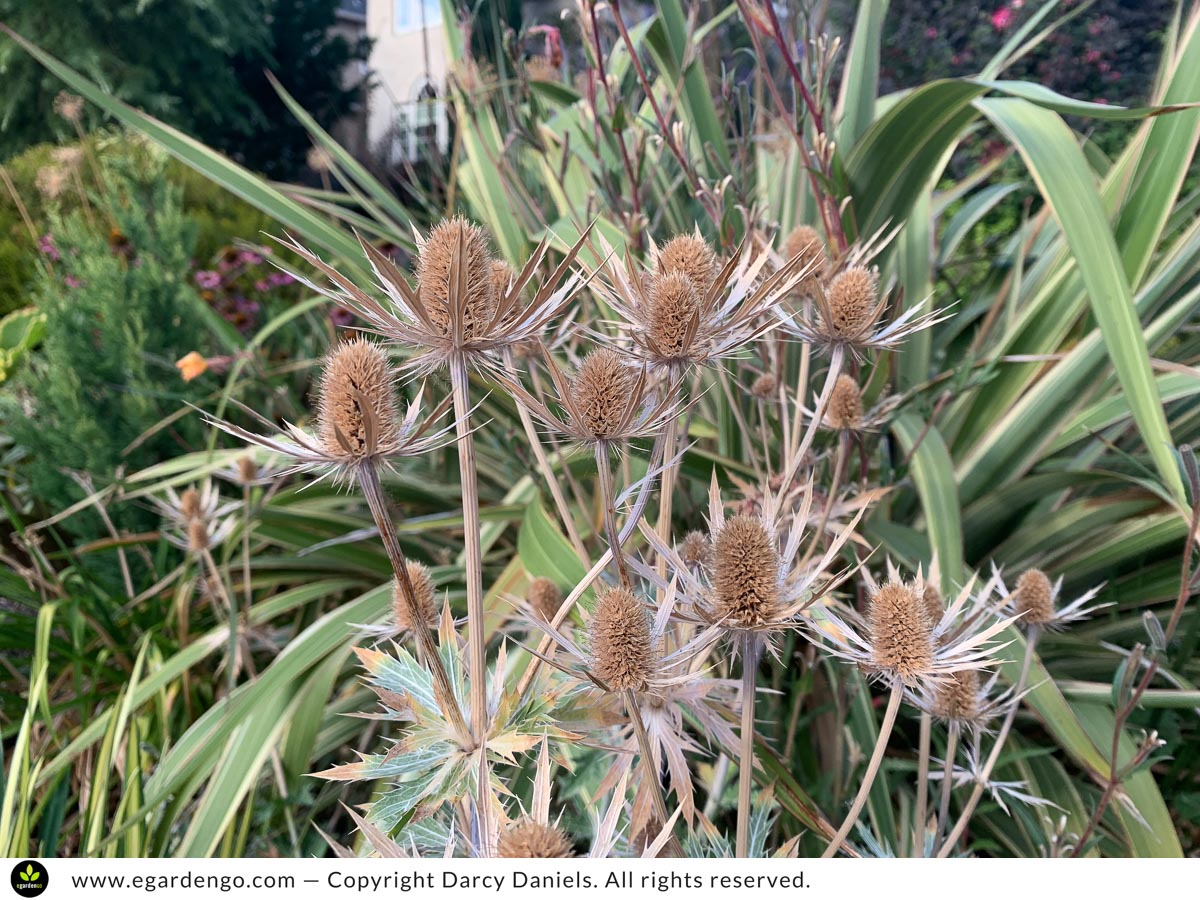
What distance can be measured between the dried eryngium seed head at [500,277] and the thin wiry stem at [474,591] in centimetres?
5

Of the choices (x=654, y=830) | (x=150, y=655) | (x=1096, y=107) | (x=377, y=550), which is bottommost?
(x=150, y=655)

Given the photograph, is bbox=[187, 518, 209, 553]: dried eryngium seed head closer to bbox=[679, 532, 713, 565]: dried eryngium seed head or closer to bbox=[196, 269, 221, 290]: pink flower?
bbox=[679, 532, 713, 565]: dried eryngium seed head

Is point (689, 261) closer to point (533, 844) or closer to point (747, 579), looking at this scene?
point (747, 579)

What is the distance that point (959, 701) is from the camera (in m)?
0.49

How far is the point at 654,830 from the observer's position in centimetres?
45

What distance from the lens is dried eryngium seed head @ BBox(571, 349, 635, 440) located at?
379mm

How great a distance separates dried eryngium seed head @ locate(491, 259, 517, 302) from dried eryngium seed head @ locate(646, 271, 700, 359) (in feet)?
0.25

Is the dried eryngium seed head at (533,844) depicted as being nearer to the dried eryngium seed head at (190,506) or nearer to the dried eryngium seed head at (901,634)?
the dried eryngium seed head at (901,634)

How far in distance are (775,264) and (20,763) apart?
92cm

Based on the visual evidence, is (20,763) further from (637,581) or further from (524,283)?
(524,283)

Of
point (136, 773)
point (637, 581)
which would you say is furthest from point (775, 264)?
point (136, 773)

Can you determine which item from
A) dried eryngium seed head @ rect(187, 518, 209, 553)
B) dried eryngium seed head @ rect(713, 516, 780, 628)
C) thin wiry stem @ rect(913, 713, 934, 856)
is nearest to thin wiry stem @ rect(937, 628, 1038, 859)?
thin wiry stem @ rect(913, 713, 934, 856)

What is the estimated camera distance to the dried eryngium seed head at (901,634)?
0.39 m
